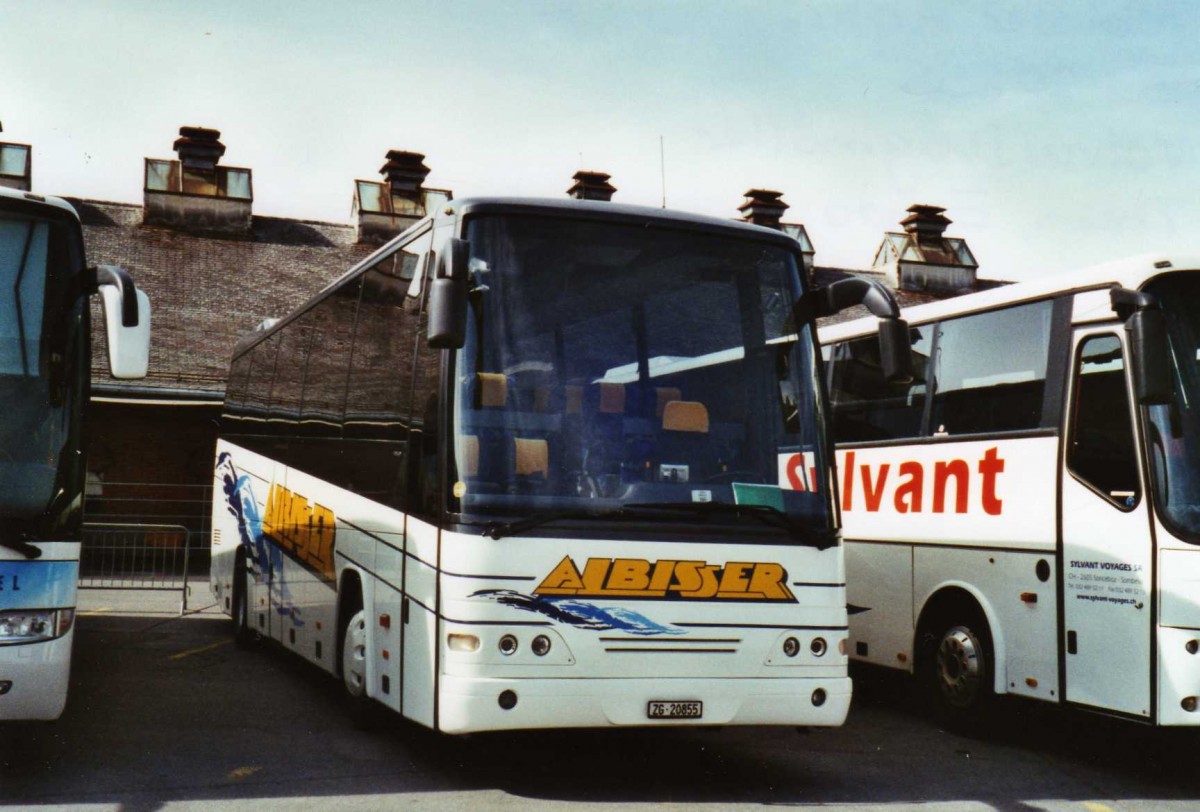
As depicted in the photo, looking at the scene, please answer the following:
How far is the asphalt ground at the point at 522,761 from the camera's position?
696 cm

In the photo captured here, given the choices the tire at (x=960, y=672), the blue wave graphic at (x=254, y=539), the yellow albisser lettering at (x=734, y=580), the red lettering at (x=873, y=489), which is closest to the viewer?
the yellow albisser lettering at (x=734, y=580)

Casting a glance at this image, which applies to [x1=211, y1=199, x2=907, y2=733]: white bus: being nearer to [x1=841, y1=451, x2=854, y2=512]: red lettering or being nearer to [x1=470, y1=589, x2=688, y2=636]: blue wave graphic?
[x1=470, y1=589, x2=688, y2=636]: blue wave graphic

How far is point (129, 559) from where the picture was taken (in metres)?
22.3

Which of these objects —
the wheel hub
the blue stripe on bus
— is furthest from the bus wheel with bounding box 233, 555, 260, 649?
the wheel hub

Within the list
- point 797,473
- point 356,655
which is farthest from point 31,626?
point 797,473

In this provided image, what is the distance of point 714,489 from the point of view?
711 cm

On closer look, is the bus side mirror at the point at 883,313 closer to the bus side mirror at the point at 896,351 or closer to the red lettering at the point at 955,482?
the bus side mirror at the point at 896,351

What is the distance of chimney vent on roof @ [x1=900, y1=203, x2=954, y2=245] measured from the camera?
37.9 m

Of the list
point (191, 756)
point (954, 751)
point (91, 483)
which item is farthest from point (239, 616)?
point (91, 483)

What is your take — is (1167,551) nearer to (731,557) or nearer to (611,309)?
(731,557)

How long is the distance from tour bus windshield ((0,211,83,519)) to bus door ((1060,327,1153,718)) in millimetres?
6068

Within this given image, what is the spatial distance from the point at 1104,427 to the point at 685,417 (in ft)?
9.92

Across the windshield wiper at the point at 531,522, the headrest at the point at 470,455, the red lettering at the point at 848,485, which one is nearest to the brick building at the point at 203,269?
the red lettering at the point at 848,485

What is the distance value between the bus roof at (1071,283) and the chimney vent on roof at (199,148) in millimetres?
23459
